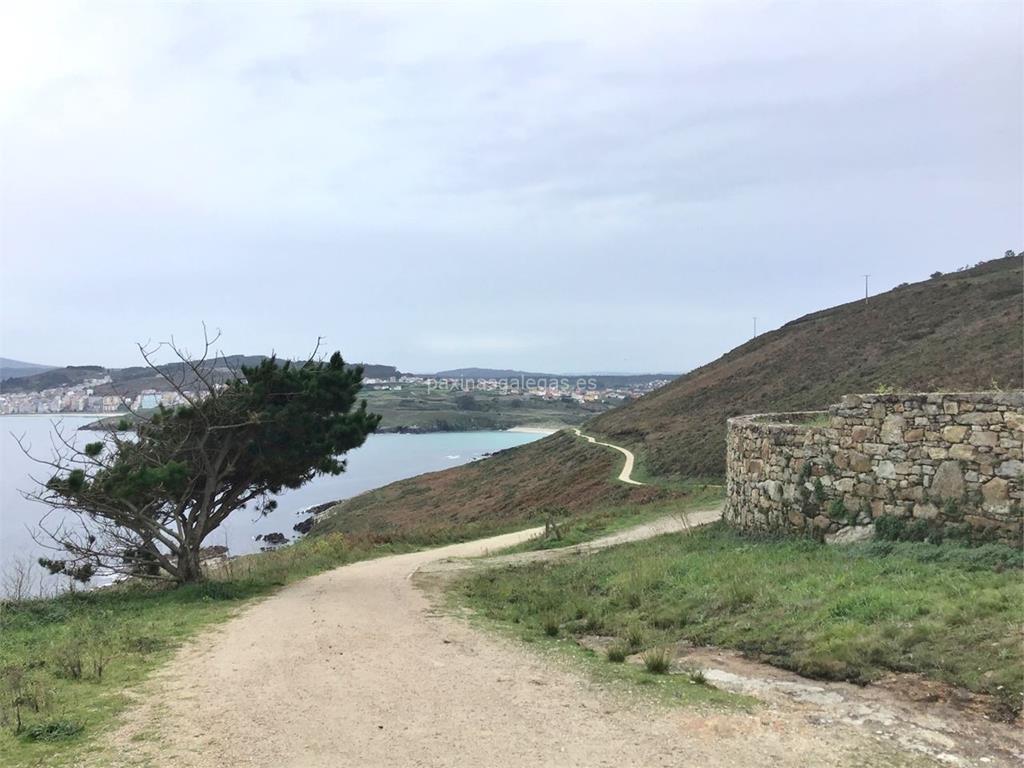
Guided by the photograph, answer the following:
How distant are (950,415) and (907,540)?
1.74m

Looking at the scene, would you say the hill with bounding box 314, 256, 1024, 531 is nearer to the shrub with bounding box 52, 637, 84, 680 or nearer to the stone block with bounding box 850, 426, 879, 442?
the stone block with bounding box 850, 426, 879, 442

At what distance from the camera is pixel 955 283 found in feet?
169

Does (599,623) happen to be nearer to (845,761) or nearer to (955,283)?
(845,761)

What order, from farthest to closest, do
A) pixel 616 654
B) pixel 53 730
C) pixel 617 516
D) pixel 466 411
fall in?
pixel 466 411 < pixel 617 516 < pixel 616 654 < pixel 53 730

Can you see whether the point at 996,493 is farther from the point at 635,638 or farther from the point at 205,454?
the point at 205,454

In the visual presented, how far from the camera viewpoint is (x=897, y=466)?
9672mm

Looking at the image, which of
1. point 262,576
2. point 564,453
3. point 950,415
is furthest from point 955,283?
point 262,576

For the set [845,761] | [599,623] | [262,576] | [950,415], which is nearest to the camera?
[845,761]

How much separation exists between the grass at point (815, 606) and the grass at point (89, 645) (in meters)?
4.15

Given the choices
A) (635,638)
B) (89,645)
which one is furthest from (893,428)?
(89,645)

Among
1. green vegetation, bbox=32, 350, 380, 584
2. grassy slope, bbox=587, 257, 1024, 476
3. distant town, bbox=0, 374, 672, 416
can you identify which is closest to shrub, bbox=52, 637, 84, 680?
green vegetation, bbox=32, 350, 380, 584

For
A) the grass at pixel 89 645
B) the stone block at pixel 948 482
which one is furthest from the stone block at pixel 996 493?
the grass at pixel 89 645

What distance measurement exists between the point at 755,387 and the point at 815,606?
4025 cm

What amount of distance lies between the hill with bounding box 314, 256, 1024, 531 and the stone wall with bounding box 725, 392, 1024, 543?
16372mm
